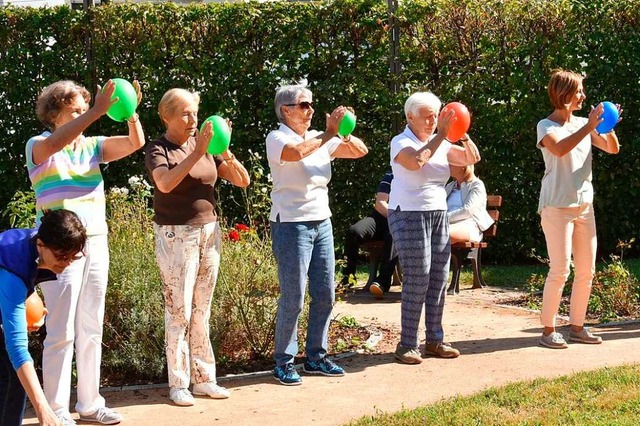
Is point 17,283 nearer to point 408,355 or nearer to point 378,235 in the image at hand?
point 408,355

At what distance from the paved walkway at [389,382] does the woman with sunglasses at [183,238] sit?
26 centimetres

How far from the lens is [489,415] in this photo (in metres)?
5.67

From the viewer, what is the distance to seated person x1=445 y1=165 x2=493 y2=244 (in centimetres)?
1001

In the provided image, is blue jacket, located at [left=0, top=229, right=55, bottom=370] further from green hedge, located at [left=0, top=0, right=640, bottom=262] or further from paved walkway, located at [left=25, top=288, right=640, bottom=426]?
green hedge, located at [left=0, top=0, right=640, bottom=262]

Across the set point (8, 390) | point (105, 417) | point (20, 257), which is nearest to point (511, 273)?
point (105, 417)

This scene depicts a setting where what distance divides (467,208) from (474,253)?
56 cm

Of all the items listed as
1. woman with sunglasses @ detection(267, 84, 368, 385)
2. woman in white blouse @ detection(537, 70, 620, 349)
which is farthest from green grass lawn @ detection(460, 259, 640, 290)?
woman with sunglasses @ detection(267, 84, 368, 385)

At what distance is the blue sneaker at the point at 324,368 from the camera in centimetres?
684

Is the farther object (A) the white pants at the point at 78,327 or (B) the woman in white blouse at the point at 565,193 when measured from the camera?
(B) the woman in white blouse at the point at 565,193

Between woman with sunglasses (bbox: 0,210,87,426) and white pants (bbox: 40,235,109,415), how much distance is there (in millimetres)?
970

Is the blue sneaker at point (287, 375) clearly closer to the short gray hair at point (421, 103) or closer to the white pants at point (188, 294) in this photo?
the white pants at point (188, 294)

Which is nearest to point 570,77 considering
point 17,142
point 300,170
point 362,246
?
point 300,170

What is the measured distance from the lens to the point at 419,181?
277 inches

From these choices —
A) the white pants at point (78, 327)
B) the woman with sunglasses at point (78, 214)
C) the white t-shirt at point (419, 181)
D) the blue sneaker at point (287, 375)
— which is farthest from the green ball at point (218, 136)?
the blue sneaker at point (287, 375)
